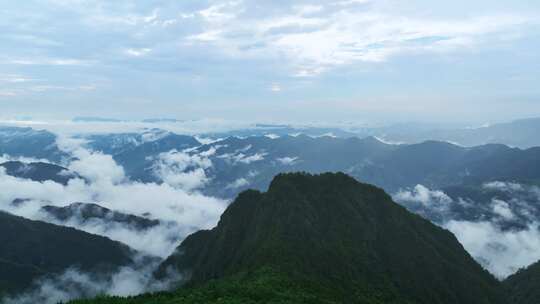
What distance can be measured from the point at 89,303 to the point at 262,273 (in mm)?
85540

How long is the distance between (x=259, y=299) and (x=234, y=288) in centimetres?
→ 1496

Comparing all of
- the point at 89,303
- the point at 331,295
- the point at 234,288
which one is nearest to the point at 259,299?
the point at 234,288

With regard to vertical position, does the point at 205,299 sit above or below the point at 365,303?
above

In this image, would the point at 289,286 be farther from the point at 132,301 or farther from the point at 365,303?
the point at 132,301

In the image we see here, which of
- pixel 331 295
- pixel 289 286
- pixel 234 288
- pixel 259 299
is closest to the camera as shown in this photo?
pixel 259 299

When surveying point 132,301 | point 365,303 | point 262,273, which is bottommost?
point 365,303

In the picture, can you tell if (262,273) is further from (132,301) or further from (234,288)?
(132,301)

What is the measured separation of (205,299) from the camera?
128375 mm

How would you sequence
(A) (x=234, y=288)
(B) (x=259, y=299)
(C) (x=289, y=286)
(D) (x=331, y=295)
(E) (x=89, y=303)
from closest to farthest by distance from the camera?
(E) (x=89, y=303) < (B) (x=259, y=299) < (A) (x=234, y=288) < (C) (x=289, y=286) < (D) (x=331, y=295)

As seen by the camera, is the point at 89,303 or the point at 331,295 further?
the point at 331,295

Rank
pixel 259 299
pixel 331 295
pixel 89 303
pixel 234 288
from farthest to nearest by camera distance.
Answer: pixel 331 295 → pixel 234 288 → pixel 259 299 → pixel 89 303

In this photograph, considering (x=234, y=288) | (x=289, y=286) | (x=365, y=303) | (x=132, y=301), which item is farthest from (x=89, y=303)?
(x=365, y=303)

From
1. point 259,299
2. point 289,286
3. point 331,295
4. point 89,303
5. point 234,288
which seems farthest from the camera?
point 331,295

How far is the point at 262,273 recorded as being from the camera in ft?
650
